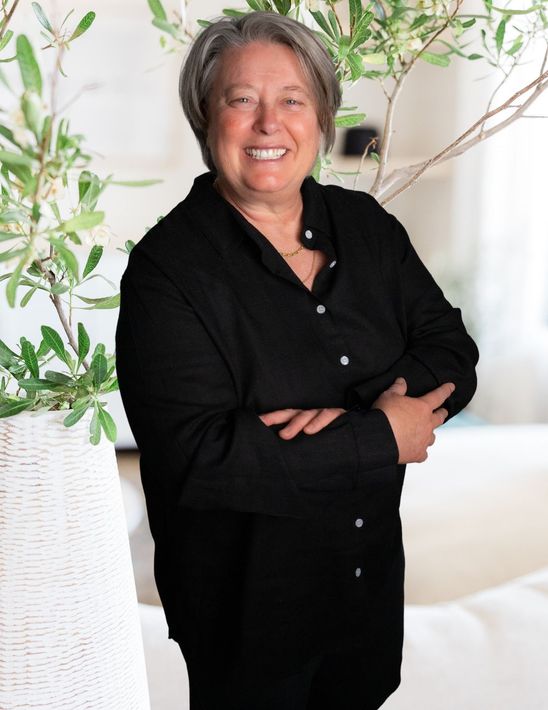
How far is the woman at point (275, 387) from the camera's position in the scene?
1122 millimetres

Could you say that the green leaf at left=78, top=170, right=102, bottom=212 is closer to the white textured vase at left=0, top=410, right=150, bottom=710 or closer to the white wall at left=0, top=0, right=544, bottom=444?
the white textured vase at left=0, top=410, right=150, bottom=710

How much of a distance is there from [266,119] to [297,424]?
0.38 metres

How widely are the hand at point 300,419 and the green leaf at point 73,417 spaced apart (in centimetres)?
23

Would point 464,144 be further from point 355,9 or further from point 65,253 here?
point 65,253

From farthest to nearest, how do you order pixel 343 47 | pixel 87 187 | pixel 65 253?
pixel 343 47, pixel 87 187, pixel 65 253

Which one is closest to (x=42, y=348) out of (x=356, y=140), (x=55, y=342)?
(x=55, y=342)

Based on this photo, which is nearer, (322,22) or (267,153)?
(267,153)

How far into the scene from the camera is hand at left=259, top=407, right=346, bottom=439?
3.72ft

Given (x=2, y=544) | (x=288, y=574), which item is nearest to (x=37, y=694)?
(x=2, y=544)

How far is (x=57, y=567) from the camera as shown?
3.86 feet

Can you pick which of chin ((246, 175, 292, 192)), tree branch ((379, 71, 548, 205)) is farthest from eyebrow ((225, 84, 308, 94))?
tree branch ((379, 71, 548, 205))

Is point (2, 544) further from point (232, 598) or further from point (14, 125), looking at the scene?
point (14, 125)

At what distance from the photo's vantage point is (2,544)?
1.17m

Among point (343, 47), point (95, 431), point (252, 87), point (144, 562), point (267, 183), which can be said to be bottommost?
point (144, 562)
